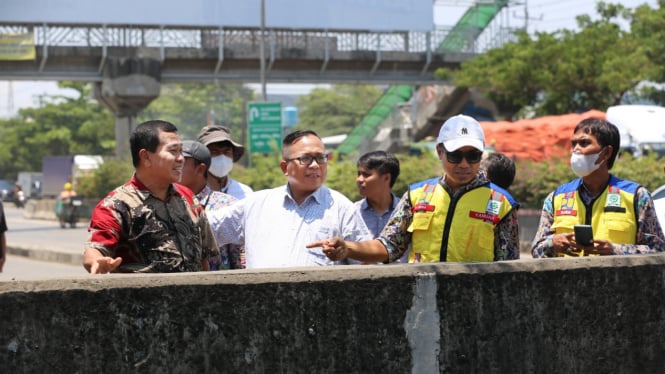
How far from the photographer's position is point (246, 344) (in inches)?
164

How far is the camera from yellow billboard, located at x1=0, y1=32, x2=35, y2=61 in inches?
1585

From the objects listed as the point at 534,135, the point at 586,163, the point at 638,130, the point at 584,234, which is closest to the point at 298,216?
the point at 584,234

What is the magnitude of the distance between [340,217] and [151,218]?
106cm

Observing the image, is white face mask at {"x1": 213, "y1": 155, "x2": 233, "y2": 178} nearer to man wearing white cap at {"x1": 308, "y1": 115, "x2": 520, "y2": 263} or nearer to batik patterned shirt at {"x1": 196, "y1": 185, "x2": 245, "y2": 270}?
Answer: batik patterned shirt at {"x1": 196, "y1": 185, "x2": 245, "y2": 270}

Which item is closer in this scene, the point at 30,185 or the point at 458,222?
the point at 458,222

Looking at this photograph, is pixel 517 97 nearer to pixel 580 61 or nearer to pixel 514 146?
pixel 580 61

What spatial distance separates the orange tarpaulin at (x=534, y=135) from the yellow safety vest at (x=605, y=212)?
2209cm

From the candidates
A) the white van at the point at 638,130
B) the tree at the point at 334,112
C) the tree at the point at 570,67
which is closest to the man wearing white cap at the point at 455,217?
the white van at the point at 638,130

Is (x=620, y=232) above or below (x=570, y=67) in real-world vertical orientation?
below

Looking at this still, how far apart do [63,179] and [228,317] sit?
6513cm

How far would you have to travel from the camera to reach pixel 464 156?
199 inches

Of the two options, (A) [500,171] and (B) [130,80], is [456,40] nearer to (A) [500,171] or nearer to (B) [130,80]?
(B) [130,80]

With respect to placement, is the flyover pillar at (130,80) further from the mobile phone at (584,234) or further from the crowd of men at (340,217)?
the mobile phone at (584,234)

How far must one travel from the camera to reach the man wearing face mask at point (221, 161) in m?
7.01
